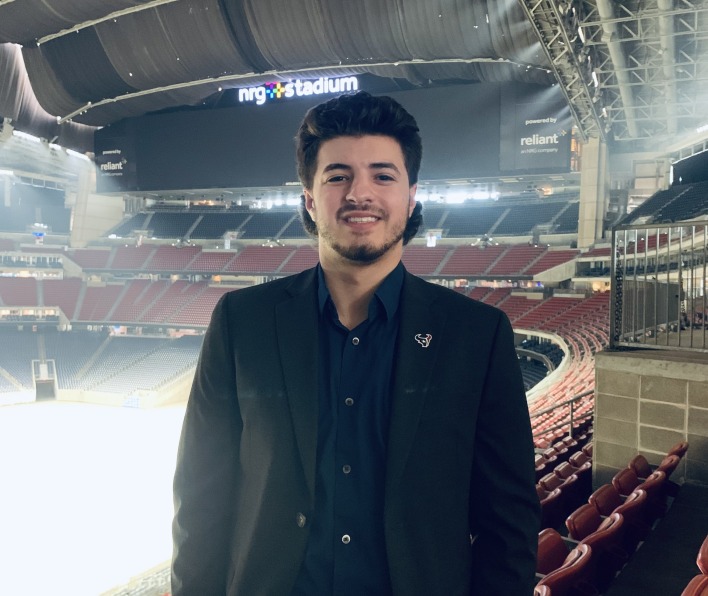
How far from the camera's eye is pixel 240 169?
951 inches

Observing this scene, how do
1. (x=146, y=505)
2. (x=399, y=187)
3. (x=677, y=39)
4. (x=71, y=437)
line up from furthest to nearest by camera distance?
(x=71, y=437)
(x=677, y=39)
(x=146, y=505)
(x=399, y=187)

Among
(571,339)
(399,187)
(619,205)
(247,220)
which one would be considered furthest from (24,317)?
(399,187)

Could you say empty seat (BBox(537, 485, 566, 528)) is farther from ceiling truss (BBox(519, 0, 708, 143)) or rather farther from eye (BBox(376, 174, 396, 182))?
ceiling truss (BBox(519, 0, 708, 143))

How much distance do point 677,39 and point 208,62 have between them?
15521 millimetres

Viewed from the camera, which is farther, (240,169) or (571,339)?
(240,169)

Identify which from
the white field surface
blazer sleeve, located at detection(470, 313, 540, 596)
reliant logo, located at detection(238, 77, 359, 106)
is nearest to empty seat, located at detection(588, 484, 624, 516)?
blazer sleeve, located at detection(470, 313, 540, 596)

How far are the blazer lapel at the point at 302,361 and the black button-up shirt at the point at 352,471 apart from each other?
2.4 inches

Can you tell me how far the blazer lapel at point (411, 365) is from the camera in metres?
1.46

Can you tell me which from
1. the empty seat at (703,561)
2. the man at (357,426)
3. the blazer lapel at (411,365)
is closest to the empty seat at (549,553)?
the empty seat at (703,561)

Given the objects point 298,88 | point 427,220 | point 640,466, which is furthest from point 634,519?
point 427,220

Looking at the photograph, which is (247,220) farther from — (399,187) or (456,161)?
(399,187)

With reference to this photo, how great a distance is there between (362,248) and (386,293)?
15 centimetres

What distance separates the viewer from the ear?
1.70 metres

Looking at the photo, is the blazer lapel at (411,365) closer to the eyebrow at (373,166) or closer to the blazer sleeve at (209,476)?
the eyebrow at (373,166)
